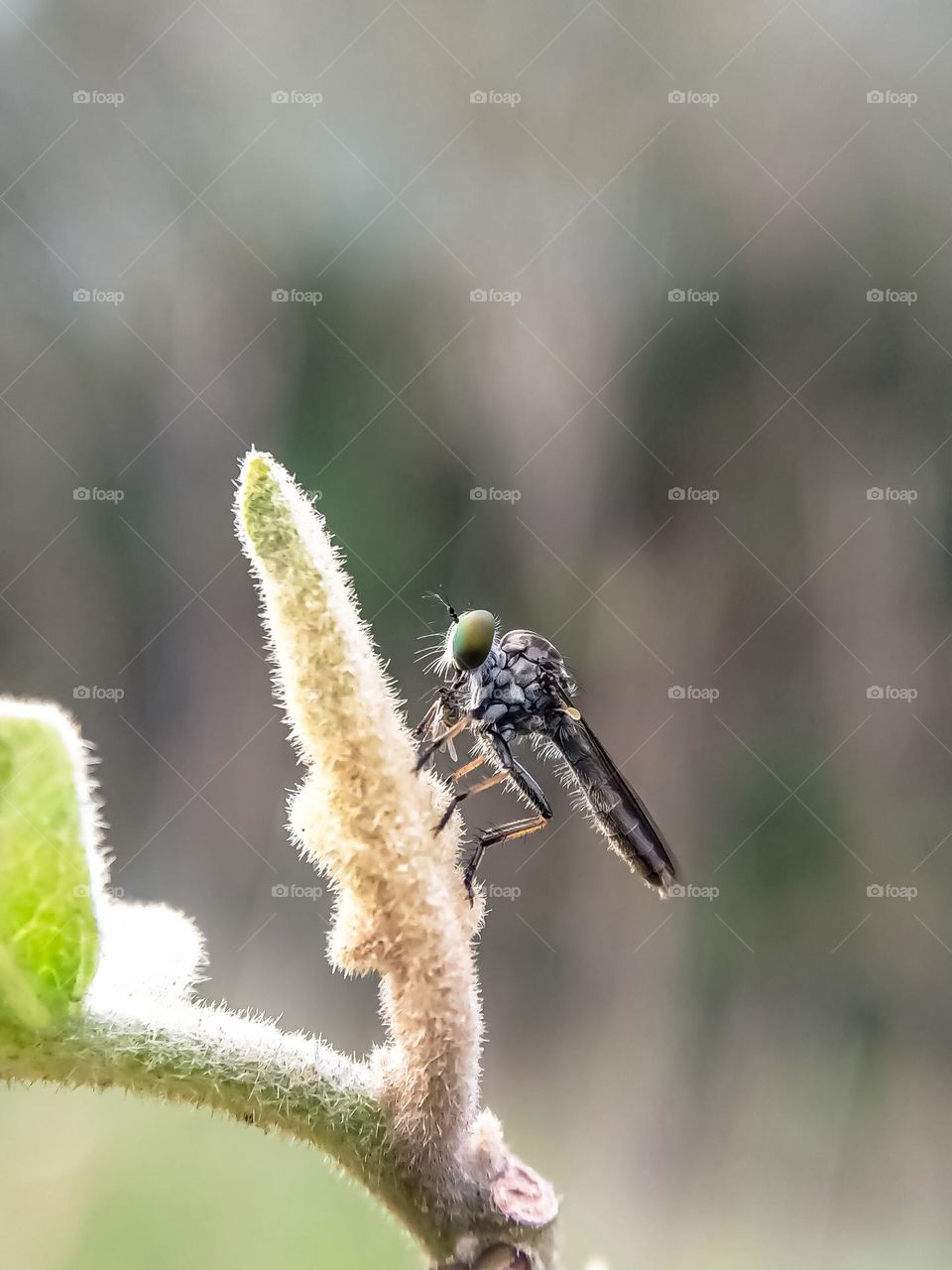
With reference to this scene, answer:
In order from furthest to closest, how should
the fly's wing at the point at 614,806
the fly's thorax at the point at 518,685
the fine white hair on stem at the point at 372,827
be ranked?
the fly's wing at the point at 614,806 < the fly's thorax at the point at 518,685 < the fine white hair on stem at the point at 372,827

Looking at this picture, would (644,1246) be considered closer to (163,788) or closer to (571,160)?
(163,788)

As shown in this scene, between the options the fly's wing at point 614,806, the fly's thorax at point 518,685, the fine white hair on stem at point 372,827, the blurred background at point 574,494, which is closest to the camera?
the fine white hair on stem at point 372,827

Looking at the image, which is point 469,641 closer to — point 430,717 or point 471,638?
point 471,638

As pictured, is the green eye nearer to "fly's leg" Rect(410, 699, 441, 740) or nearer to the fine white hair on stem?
"fly's leg" Rect(410, 699, 441, 740)

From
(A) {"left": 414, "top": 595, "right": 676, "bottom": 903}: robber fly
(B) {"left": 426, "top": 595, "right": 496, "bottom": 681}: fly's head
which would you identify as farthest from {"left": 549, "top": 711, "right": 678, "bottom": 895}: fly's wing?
(B) {"left": 426, "top": 595, "right": 496, "bottom": 681}: fly's head

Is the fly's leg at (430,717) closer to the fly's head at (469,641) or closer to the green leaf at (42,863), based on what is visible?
the fly's head at (469,641)

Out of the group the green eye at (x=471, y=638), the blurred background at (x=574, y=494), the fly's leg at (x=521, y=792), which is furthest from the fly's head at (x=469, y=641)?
the blurred background at (x=574, y=494)
